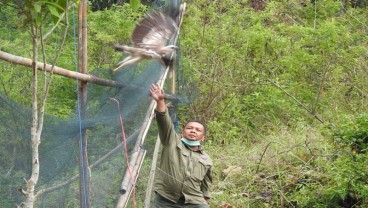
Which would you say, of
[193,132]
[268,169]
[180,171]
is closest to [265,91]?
[268,169]

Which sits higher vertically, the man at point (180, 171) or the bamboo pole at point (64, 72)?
the bamboo pole at point (64, 72)

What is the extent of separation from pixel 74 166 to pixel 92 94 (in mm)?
698

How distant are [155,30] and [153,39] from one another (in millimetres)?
88

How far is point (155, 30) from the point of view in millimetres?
5961

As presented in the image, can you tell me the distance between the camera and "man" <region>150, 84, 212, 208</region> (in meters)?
5.06

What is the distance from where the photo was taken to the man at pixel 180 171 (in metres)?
5.06

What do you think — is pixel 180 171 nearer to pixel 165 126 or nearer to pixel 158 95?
pixel 165 126

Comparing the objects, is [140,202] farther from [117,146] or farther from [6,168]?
[6,168]

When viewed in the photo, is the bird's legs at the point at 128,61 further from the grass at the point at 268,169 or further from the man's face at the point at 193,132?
the grass at the point at 268,169

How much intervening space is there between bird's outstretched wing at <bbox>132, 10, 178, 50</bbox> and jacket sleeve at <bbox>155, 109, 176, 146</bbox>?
1.01m

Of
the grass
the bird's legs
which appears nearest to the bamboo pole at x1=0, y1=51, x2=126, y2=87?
the bird's legs

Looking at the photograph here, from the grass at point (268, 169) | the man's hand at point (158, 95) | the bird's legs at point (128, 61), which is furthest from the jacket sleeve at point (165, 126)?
the grass at point (268, 169)

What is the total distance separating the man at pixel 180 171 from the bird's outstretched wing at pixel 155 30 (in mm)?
981

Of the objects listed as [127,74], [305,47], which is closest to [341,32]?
[305,47]
